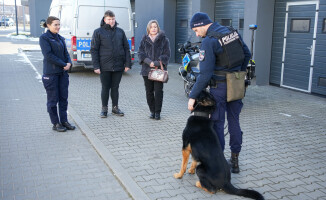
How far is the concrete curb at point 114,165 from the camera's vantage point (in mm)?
3703

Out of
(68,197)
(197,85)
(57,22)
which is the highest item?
(57,22)

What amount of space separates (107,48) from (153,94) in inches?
49.4

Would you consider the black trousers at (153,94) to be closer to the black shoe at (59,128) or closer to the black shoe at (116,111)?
the black shoe at (116,111)

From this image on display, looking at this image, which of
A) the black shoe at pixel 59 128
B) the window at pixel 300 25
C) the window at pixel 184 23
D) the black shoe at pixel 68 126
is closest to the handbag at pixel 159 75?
the black shoe at pixel 68 126

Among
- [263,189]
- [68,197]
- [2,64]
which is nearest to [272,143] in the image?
[263,189]

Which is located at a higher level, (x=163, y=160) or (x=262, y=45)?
(x=262, y=45)

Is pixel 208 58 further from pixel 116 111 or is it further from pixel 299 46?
pixel 299 46

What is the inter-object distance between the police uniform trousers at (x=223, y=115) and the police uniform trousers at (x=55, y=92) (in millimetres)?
2895

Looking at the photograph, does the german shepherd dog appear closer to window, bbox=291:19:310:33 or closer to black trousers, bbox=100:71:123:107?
black trousers, bbox=100:71:123:107

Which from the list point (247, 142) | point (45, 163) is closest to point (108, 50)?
point (45, 163)

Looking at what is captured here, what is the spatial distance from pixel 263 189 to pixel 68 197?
2.15 m

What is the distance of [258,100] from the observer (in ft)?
27.3

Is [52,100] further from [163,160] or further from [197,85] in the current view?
[197,85]

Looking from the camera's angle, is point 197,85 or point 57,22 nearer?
point 197,85
